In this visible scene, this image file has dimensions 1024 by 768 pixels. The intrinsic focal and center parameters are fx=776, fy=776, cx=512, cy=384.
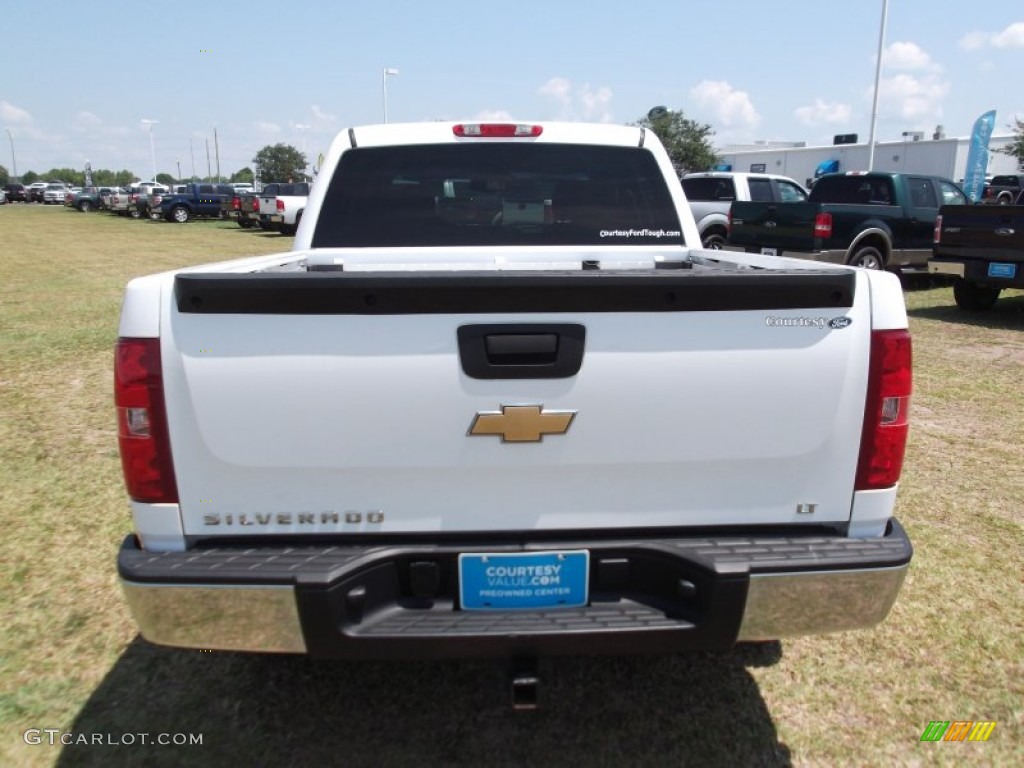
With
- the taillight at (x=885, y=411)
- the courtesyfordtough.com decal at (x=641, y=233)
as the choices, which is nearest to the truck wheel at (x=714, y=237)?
the courtesyfordtough.com decal at (x=641, y=233)

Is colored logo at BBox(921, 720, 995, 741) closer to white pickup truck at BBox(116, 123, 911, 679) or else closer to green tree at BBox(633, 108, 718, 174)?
white pickup truck at BBox(116, 123, 911, 679)

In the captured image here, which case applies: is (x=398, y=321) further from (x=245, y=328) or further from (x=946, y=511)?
(x=946, y=511)

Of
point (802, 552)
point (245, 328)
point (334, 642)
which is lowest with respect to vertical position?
point (334, 642)

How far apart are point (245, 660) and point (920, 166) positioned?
46685 millimetres

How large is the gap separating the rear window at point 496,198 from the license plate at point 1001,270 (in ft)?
25.9

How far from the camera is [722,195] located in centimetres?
1493

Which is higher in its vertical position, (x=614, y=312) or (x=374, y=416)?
(x=614, y=312)

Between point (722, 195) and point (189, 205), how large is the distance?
29.9m

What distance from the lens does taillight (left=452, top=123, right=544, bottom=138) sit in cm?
373

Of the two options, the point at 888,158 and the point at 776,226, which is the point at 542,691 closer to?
the point at 776,226

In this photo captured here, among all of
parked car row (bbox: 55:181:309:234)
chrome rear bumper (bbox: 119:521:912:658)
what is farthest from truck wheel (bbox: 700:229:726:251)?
chrome rear bumper (bbox: 119:521:912:658)

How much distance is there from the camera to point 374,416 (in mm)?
2037

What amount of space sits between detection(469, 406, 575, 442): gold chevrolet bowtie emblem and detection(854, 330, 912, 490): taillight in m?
0.83

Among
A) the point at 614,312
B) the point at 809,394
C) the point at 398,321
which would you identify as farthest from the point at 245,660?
the point at 809,394
